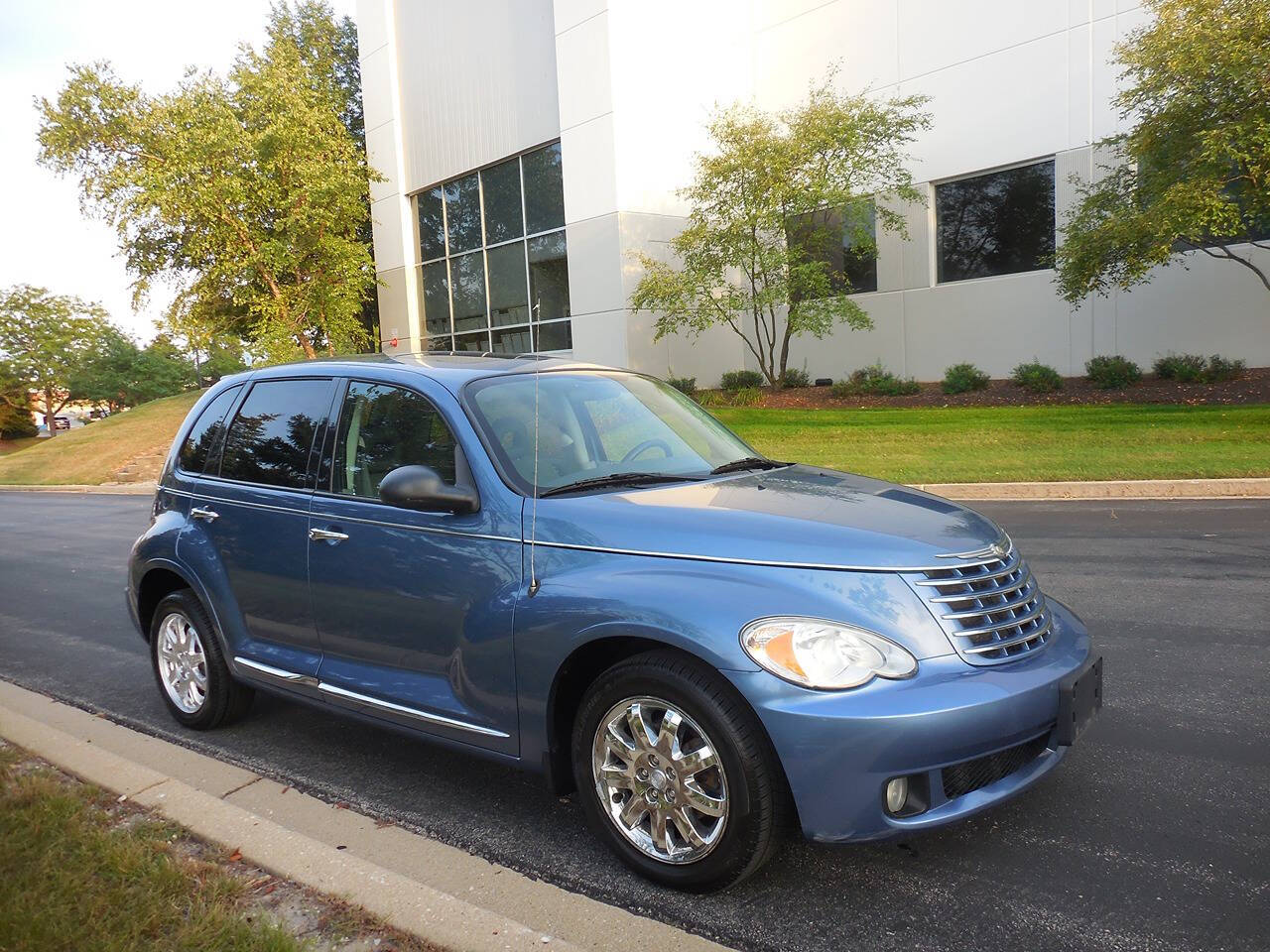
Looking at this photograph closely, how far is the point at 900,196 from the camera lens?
2045 centimetres

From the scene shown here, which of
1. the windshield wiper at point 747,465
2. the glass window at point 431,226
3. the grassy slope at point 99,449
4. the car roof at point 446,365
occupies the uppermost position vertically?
the glass window at point 431,226

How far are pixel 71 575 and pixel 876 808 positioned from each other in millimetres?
10172

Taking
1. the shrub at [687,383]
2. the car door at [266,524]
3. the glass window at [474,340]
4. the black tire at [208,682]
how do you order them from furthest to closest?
the glass window at [474,340] → the shrub at [687,383] → the black tire at [208,682] → the car door at [266,524]

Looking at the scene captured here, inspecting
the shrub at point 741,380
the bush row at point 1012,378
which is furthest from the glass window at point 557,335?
the shrub at point 741,380

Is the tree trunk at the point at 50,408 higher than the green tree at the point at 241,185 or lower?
lower

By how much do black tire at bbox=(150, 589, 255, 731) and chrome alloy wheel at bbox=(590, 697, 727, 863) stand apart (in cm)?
250

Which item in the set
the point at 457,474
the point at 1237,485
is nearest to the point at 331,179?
the point at 1237,485

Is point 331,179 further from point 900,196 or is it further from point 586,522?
point 586,522

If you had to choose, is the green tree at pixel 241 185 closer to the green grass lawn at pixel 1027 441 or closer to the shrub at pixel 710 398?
the shrub at pixel 710 398

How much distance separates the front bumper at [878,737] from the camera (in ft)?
8.96

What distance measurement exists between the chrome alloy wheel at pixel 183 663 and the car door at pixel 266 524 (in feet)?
1.37

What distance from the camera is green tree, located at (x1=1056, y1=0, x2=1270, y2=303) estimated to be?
46.4ft

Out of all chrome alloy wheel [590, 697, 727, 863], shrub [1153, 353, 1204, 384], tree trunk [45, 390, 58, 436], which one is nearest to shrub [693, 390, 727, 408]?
shrub [1153, 353, 1204, 384]

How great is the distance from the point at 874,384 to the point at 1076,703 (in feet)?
62.4
